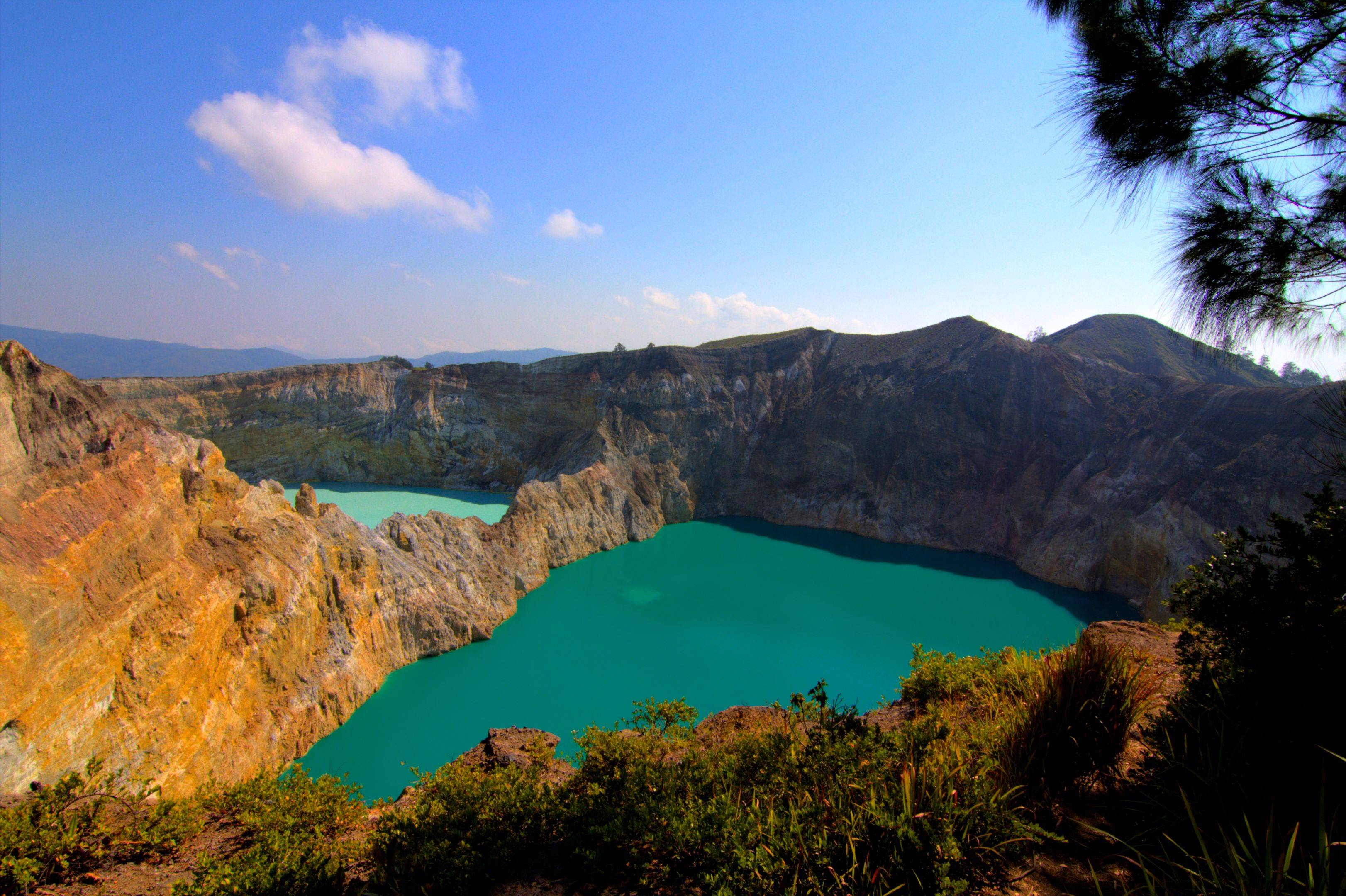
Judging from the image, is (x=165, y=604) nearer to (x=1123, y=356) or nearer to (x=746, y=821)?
(x=746, y=821)

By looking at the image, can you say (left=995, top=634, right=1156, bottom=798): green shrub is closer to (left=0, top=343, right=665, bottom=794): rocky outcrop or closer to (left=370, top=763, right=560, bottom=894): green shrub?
(left=370, top=763, right=560, bottom=894): green shrub

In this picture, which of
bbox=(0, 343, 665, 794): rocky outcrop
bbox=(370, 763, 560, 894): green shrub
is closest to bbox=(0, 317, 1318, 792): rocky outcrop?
bbox=(0, 343, 665, 794): rocky outcrop

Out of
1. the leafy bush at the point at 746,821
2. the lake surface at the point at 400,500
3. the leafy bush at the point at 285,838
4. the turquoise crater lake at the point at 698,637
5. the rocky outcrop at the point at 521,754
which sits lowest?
the turquoise crater lake at the point at 698,637

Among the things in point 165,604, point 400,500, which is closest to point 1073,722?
point 165,604

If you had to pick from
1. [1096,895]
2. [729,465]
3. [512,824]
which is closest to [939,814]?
[1096,895]

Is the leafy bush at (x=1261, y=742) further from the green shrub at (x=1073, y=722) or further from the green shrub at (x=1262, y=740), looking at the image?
the green shrub at (x=1073, y=722)

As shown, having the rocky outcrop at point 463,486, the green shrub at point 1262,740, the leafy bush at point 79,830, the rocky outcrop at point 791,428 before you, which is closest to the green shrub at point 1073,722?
the green shrub at point 1262,740

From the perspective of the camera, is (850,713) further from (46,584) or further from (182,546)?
(182,546)
